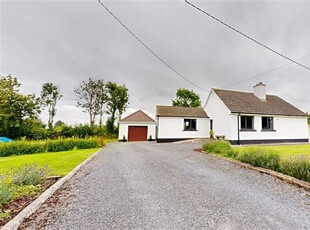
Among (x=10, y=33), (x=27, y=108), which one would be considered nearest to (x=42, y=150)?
(x=10, y=33)

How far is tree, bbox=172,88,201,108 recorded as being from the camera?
39.7 metres

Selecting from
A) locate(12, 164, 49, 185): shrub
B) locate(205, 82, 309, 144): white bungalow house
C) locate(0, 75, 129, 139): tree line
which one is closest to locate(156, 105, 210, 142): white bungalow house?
locate(205, 82, 309, 144): white bungalow house

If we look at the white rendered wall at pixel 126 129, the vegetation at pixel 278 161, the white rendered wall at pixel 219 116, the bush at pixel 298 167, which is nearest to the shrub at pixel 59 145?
the white rendered wall at pixel 126 129

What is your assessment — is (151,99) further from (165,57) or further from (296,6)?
(296,6)

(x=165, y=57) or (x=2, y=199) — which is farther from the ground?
(x=165, y=57)

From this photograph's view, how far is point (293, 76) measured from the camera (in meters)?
16.3

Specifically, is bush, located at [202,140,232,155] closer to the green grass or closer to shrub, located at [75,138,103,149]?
the green grass

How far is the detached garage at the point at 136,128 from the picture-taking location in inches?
930

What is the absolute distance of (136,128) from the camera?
2405 centimetres

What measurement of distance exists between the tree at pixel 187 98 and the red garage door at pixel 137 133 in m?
17.8

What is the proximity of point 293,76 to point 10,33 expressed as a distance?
74.1ft

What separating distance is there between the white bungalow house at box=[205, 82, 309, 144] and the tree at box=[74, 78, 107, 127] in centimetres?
1939

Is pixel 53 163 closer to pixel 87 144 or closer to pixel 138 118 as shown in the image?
pixel 87 144

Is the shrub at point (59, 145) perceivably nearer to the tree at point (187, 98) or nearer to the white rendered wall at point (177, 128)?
the white rendered wall at point (177, 128)
